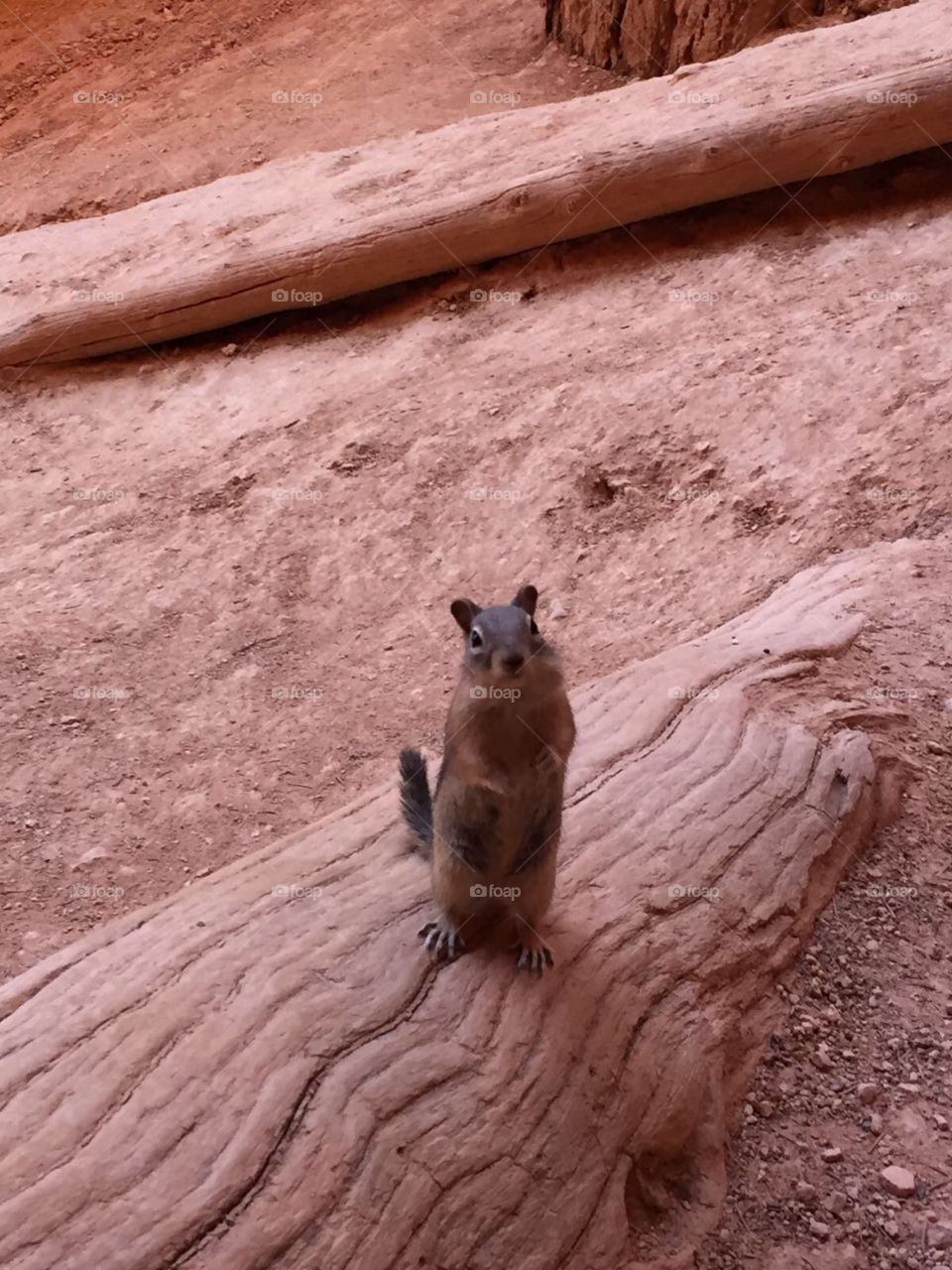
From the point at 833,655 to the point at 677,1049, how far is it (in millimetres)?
1666

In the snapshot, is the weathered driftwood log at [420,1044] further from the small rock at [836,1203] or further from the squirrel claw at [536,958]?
the small rock at [836,1203]

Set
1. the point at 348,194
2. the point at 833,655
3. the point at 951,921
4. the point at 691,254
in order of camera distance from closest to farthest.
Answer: the point at 951,921 → the point at 833,655 → the point at 691,254 → the point at 348,194

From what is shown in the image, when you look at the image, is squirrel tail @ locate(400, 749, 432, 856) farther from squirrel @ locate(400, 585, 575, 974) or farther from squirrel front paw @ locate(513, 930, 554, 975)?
squirrel front paw @ locate(513, 930, 554, 975)

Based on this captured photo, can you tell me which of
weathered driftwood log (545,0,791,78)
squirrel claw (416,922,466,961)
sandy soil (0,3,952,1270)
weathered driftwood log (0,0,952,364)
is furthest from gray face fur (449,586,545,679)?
weathered driftwood log (545,0,791,78)

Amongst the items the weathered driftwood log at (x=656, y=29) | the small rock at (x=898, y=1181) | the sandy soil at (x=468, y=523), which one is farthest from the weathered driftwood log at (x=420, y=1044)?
the weathered driftwood log at (x=656, y=29)

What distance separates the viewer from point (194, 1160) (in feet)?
7.88

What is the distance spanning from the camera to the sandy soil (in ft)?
13.1

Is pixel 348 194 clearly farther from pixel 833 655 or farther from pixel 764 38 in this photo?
pixel 833 655

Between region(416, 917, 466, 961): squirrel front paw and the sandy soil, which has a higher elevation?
region(416, 917, 466, 961): squirrel front paw

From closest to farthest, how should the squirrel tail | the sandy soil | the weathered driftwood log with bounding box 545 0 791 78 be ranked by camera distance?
1. the squirrel tail
2. the sandy soil
3. the weathered driftwood log with bounding box 545 0 791 78

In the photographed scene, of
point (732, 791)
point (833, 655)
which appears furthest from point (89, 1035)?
point (833, 655)

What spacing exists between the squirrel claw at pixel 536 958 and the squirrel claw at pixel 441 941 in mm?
151

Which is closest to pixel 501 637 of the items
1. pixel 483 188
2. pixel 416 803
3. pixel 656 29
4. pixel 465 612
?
pixel 465 612

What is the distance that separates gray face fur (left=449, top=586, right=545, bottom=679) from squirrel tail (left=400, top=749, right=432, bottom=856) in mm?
559
